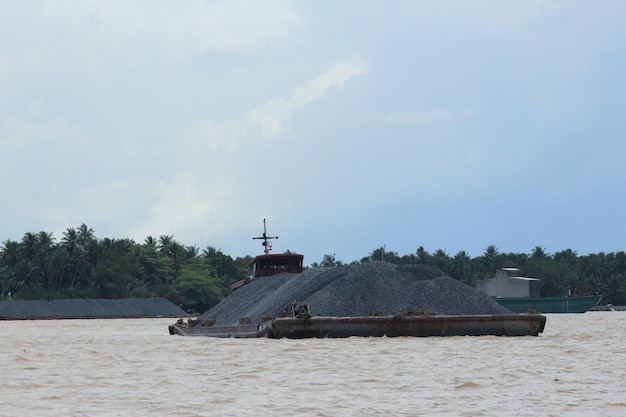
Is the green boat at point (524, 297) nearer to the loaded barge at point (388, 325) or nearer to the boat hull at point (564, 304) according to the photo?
the boat hull at point (564, 304)

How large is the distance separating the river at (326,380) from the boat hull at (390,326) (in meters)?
2.39

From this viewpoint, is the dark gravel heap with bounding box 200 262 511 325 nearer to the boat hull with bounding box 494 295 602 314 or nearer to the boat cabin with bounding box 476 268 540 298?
the boat cabin with bounding box 476 268 540 298

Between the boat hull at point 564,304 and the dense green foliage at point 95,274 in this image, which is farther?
the dense green foliage at point 95,274

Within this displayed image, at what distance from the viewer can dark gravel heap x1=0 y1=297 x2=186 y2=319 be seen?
12181 cm

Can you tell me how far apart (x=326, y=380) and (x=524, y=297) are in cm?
10578

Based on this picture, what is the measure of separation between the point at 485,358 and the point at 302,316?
11.4 m

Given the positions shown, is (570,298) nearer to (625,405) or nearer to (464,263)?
(464,263)

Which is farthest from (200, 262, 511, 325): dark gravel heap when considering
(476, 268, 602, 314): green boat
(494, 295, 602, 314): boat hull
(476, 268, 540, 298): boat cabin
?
(494, 295, 602, 314): boat hull

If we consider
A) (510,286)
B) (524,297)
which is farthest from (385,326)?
(510,286)

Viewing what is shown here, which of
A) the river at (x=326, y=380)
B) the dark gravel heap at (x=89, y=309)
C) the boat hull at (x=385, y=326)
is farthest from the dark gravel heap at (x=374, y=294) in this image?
the dark gravel heap at (x=89, y=309)

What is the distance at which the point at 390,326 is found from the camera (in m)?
37.8

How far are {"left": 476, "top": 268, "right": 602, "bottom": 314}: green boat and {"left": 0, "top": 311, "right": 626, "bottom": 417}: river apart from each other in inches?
3466

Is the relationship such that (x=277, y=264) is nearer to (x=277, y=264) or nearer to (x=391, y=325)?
(x=277, y=264)

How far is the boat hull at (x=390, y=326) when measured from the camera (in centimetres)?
3728
